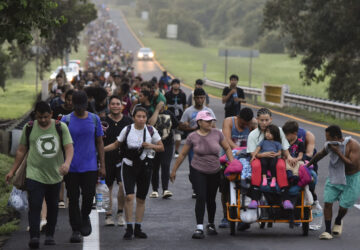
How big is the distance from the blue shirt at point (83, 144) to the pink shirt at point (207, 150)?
49.9 inches

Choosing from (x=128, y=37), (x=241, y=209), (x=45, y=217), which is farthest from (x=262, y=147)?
(x=128, y=37)

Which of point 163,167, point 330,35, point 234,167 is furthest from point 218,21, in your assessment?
point 234,167

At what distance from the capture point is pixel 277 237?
32.9ft

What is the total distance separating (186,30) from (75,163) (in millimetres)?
130650

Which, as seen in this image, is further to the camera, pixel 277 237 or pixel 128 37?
pixel 128 37

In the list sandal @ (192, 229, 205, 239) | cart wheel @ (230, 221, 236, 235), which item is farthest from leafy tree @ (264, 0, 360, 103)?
sandal @ (192, 229, 205, 239)

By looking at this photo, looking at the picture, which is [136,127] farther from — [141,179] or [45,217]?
[45,217]

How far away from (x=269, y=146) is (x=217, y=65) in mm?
89470

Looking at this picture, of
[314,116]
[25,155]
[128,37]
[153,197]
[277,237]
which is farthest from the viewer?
[128,37]

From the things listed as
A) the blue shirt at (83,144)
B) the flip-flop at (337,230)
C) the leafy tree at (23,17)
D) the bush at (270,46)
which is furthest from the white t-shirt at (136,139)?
the bush at (270,46)

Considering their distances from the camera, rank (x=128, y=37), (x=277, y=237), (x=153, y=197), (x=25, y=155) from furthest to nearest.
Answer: (x=128, y=37) → (x=153, y=197) → (x=277, y=237) → (x=25, y=155)

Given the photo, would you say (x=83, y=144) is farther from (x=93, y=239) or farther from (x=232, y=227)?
(x=232, y=227)

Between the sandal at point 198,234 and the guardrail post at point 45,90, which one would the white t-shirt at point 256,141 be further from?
the guardrail post at point 45,90

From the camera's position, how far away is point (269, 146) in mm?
9898
